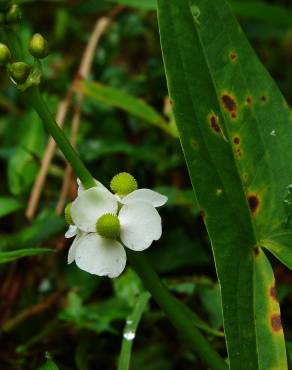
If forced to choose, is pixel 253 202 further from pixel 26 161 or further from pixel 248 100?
pixel 26 161

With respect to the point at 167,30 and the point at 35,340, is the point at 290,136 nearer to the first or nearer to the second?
the point at 167,30

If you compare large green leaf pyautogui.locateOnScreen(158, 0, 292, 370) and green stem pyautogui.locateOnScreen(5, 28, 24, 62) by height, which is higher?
green stem pyautogui.locateOnScreen(5, 28, 24, 62)

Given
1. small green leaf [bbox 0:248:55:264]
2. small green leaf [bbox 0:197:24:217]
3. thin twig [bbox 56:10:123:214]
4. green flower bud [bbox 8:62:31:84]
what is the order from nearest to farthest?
1. green flower bud [bbox 8:62:31:84]
2. small green leaf [bbox 0:248:55:264]
3. small green leaf [bbox 0:197:24:217]
4. thin twig [bbox 56:10:123:214]

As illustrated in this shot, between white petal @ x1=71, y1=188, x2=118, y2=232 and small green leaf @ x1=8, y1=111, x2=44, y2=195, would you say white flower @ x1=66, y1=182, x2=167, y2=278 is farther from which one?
small green leaf @ x1=8, y1=111, x2=44, y2=195

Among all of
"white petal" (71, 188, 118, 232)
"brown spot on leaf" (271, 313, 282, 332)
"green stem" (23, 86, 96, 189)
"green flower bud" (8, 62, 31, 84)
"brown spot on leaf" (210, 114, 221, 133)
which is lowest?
"brown spot on leaf" (271, 313, 282, 332)

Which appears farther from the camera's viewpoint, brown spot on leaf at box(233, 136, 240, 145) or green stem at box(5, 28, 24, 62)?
brown spot on leaf at box(233, 136, 240, 145)

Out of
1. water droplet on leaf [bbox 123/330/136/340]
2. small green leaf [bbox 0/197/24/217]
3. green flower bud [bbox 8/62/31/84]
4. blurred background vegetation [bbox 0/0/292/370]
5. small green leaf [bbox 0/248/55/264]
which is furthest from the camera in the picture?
small green leaf [bbox 0/197/24/217]

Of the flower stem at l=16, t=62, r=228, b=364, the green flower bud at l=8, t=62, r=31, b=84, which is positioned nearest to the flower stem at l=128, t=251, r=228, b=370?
the flower stem at l=16, t=62, r=228, b=364

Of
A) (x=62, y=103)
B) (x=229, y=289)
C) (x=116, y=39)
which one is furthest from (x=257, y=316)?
(x=116, y=39)
